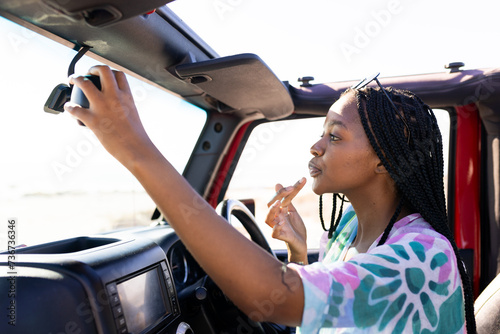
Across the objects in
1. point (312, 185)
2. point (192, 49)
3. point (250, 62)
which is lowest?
point (312, 185)

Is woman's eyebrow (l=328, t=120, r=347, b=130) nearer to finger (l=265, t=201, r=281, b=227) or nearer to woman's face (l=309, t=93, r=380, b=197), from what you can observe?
woman's face (l=309, t=93, r=380, b=197)

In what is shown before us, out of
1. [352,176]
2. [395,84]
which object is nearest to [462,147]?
[395,84]

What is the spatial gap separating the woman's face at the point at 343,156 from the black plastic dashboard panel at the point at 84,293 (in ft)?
1.97

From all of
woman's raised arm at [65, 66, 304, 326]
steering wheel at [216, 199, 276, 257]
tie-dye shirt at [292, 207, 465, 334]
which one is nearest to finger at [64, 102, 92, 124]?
woman's raised arm at [65, 66, 304, 326]

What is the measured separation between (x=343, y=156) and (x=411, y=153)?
17 centimetres

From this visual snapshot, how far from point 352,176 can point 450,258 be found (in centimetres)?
33

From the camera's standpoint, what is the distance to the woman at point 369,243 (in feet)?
2.25

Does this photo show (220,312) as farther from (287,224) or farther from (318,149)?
(318,149)

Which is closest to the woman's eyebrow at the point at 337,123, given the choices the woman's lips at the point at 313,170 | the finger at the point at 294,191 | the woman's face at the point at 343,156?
the woman's face at the point at 343,156

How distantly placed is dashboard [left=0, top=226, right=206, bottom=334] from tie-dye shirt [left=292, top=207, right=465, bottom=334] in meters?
0.59

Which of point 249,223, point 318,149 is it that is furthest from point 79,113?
point 249,223

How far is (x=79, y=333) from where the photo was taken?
1.02 metres

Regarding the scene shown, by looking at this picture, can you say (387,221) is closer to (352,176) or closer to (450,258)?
(352,176)

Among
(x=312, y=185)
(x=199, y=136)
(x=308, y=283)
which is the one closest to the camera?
(x=308, y=283)
